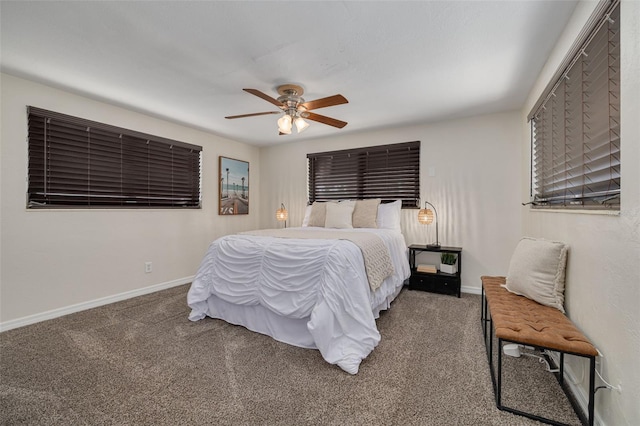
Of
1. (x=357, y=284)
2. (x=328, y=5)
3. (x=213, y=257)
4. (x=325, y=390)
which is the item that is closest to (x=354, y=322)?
(x=357, y=284)

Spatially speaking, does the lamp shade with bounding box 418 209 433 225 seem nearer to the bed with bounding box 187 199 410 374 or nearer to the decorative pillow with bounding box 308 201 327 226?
the bed with bounding box 187 199 410 374

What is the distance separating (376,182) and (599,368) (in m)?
3.13

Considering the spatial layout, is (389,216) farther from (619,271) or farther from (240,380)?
(240,380)

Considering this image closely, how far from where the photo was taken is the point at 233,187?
4.70 metres

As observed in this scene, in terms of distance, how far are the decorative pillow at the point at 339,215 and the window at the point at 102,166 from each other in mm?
2045

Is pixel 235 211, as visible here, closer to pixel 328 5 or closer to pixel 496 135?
pixel 328 5

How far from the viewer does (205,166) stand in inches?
167

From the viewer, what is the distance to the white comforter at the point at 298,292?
1.94m

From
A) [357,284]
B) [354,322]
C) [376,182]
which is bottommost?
[354,322]

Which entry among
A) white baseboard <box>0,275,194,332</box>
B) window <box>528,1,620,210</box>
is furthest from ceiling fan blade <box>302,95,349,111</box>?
white baseboard <box>0,275,194,332</box>

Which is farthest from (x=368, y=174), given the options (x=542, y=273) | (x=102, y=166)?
(x=102, y=166)

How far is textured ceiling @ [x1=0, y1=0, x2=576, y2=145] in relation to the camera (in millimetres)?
1684

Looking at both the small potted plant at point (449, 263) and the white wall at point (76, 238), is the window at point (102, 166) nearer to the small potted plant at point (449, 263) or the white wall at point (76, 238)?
the white wall at point (76, 238)

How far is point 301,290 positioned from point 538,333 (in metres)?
1.44
